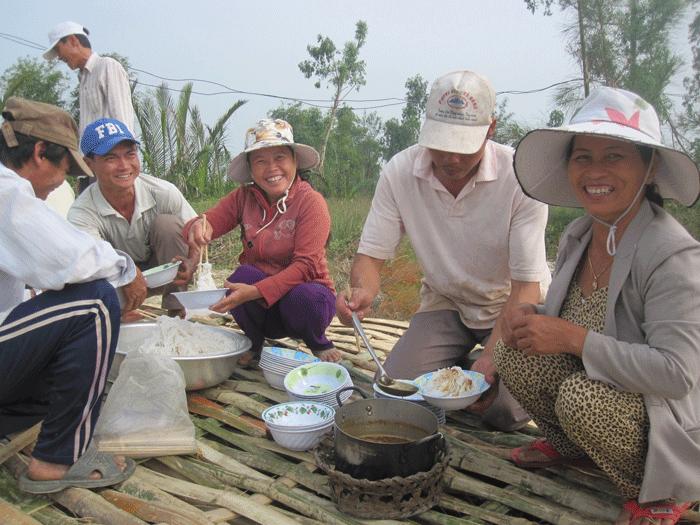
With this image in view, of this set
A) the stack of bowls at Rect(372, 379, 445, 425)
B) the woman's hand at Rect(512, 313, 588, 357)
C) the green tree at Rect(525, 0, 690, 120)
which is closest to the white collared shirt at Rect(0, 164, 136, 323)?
the stack of bowls at Rect(372, 379, 445, 425)

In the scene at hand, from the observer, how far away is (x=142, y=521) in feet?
5.09

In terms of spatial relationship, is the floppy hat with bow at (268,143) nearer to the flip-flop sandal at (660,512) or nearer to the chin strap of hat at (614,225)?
the chin strap of hat at (614,225)

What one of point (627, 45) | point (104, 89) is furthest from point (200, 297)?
point (627, 45)

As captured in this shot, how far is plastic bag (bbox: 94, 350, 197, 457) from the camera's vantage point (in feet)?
6.33

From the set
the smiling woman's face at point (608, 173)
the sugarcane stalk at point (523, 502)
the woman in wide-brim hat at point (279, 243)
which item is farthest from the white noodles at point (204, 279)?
the smiling woman's face at point (608, 173)

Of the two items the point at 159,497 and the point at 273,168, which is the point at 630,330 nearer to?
the point at 159,497

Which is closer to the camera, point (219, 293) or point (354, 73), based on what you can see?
point (219, 293)

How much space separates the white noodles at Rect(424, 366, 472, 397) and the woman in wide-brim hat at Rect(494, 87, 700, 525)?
0.30 meters

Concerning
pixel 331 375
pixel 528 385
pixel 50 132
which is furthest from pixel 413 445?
pixel 50 132

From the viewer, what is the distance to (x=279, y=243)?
2855 mm

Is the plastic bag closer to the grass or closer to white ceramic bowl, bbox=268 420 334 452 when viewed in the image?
white ceramic bowl, bbox=268 420 334 452

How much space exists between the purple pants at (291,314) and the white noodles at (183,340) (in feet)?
0.87

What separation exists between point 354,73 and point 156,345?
1798 cm

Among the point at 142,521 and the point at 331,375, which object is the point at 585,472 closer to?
the point at 331,375
